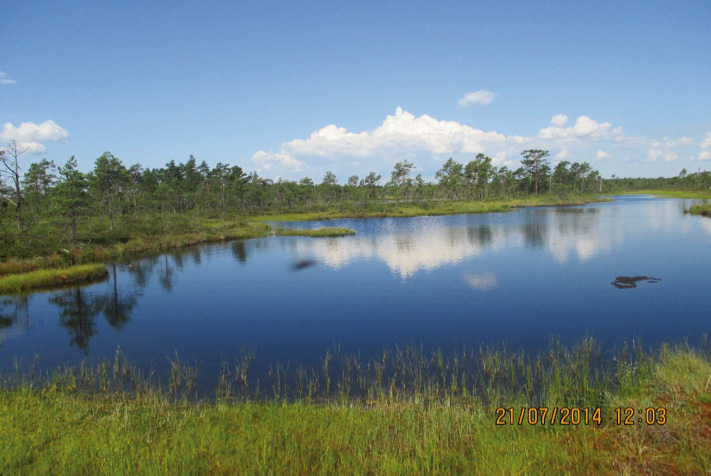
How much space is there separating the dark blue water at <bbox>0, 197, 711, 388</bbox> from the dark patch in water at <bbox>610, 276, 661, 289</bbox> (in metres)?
0.39

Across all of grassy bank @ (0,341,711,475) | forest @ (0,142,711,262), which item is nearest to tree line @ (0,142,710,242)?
forest @ (0,142,711,262)

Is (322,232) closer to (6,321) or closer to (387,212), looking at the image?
(6,321)

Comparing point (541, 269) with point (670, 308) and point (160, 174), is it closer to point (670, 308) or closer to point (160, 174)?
point (670, 308)

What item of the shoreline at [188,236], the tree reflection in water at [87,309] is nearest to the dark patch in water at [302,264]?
the tree reflection in water at [87,309]

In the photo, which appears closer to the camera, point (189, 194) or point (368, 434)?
point (368, 434)

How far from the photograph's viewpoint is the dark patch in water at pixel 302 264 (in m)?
38.9

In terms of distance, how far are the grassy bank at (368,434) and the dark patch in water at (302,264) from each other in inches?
1012

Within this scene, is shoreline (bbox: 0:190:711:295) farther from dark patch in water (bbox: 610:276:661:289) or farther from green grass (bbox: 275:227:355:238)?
dark patch in water (bbox: 610:276:661:289)

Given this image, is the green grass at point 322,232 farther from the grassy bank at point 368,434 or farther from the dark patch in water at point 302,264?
the grassy bank at point 368,434

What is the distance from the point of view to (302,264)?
134ft

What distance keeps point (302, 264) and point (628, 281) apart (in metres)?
29.2

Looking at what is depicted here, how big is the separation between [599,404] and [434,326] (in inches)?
399

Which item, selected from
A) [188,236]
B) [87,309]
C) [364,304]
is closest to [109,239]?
[188,236]

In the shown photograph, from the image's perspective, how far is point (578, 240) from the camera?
158ft
